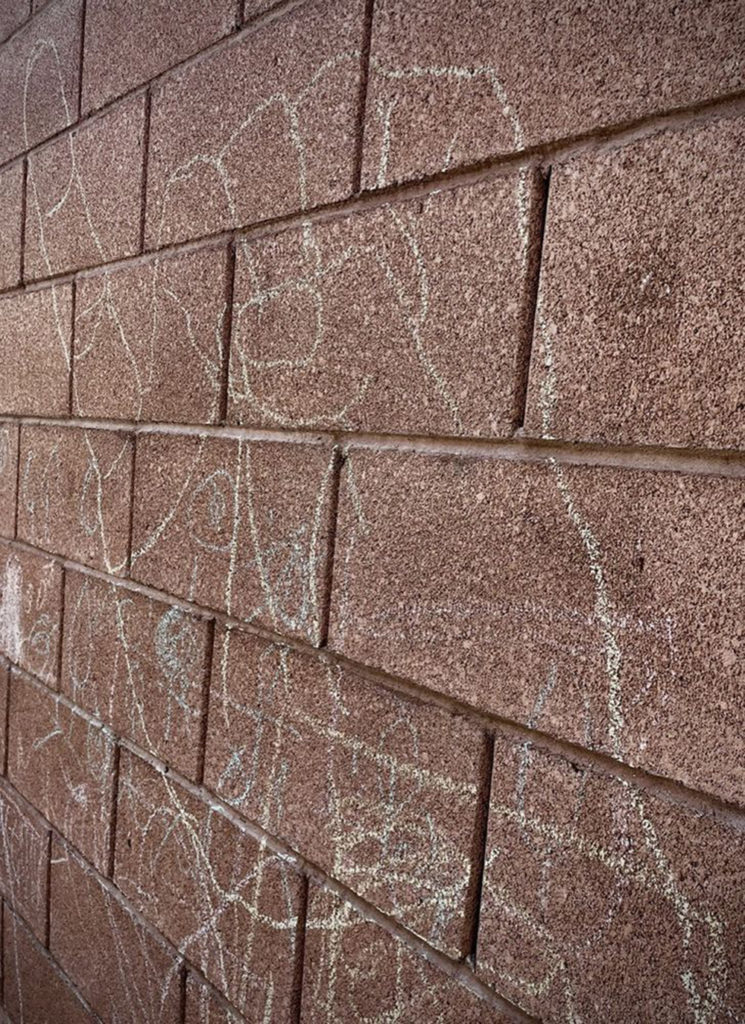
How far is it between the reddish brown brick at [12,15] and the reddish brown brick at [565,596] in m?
1.85

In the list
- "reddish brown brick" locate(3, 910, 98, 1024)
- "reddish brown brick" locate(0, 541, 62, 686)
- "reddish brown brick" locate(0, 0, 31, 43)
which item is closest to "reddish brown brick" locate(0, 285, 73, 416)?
"reddish brown brick" locate(0, 541, 62, 686)

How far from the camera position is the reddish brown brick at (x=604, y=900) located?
87cm

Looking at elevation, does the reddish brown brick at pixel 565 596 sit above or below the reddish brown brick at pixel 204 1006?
above

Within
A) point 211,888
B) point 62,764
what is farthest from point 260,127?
point 62,764

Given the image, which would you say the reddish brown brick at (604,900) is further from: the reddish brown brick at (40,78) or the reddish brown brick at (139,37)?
the reddish brown brick at (40,78)

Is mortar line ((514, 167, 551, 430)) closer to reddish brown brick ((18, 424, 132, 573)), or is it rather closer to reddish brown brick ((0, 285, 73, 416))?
reddish brown brick ((18, 424, 132, 573))

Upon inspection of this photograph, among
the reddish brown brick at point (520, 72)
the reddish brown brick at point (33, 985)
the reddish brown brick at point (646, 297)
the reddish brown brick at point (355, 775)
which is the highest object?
the reddish brown brick at point (520, 72)

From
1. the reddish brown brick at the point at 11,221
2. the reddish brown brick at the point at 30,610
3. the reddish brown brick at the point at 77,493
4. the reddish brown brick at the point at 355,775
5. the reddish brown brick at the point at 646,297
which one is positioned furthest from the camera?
the reddish brown brick at the point at 11,221

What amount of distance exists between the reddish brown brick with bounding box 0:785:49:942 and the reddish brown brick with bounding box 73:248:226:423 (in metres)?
1.20

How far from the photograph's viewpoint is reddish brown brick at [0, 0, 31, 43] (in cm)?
220

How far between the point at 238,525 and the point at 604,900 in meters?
0.88

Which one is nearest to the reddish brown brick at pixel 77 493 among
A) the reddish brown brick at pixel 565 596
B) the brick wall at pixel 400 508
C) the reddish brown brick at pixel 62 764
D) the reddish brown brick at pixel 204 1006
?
the brick wall at pixel 400 508

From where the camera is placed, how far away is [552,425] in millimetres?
1004

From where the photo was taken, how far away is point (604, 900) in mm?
969
